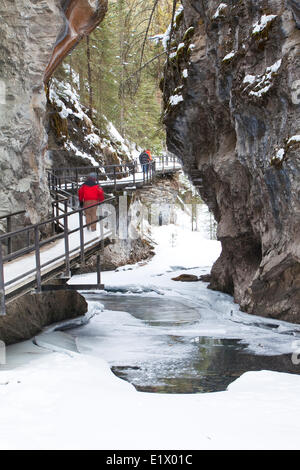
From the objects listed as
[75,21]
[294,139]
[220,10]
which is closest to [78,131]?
[75,21]

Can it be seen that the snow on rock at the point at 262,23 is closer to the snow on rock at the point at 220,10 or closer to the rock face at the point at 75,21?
the snow on rock at the point at 220,10

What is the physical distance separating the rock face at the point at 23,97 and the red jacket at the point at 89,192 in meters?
1.18

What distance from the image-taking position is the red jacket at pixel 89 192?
37.7 feet

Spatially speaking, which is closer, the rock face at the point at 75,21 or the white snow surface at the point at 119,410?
the white snow surface at the point at 119,410

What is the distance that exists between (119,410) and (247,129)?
10.1 metres

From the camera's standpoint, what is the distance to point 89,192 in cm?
1151

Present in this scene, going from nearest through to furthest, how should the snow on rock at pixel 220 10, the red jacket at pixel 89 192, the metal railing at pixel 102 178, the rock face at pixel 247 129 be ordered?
the rock face at pixel 247 129
the red jacket at pixel 89 192
the snow on rock at pixel 220 10
the metal railing at pixel 102 178

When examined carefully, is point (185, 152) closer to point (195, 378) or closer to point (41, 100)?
point (41, 100)

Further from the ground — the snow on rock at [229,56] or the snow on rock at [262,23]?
the snow on rock at [262,23]

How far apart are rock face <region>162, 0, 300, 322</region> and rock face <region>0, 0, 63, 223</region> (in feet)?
11.7

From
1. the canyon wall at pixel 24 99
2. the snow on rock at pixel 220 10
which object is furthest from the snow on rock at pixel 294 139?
the canyon wall at pixel 24 99

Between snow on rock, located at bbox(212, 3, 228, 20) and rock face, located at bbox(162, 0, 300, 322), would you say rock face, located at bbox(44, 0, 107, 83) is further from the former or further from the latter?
snow on rock, located at bbox(212, 3, 228, 20)
